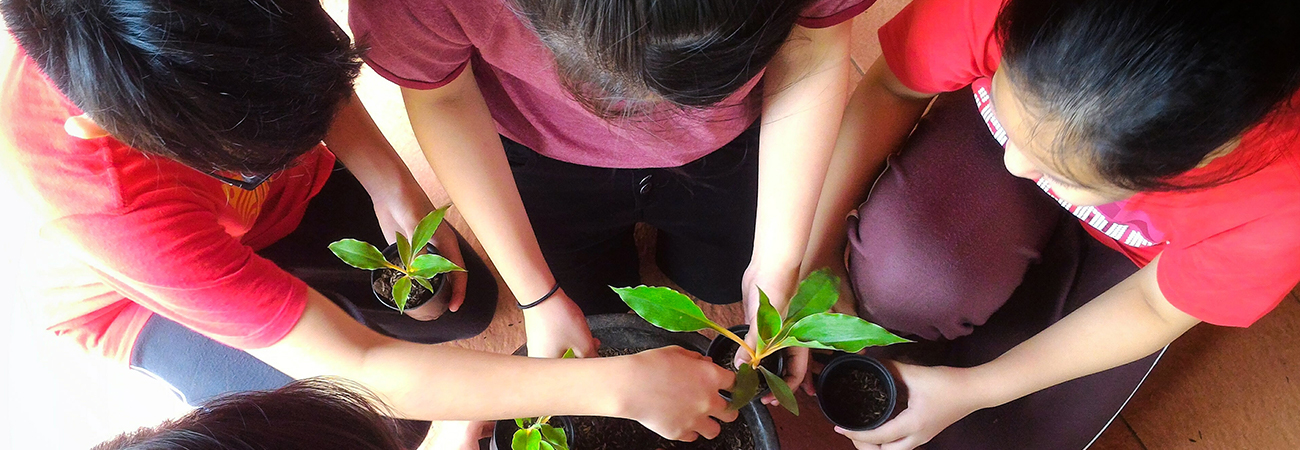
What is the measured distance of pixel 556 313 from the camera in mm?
774

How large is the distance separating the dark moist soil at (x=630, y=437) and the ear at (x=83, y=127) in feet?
1.58

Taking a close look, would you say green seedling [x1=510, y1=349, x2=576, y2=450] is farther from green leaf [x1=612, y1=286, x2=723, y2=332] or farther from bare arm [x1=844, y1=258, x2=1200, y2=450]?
bare arm [x1=844, y1=258, x2=1200, y2=450]

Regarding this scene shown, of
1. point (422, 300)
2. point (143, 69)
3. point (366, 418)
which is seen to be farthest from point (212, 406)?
point (422, 300)

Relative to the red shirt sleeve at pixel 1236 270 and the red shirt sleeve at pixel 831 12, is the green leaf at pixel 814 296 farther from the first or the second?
the red shirt sleeve at pixel 1236 270

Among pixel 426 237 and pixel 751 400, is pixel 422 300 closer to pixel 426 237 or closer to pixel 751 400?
pixel 426 237

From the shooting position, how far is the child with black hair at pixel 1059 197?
0.45 m

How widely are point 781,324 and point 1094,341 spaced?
15.3 inches

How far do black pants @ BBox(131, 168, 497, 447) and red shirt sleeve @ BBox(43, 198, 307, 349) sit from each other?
22cm

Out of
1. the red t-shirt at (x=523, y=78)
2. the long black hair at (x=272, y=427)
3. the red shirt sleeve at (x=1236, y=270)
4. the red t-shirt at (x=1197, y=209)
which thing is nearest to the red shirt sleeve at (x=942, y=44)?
the red t-shirt at (x=1197, y=209)

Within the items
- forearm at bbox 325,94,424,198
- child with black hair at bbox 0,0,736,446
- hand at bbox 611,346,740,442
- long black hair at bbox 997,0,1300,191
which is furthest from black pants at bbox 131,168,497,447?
long black hair at bbox 997,0,1300,191

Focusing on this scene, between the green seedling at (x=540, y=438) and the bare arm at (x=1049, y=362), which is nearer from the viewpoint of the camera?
the green seedling at (x=540, y=438)

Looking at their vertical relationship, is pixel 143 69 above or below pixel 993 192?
above

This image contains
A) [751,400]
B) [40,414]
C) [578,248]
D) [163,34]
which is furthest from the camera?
[40,414]

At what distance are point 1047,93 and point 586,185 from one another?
0.52m
